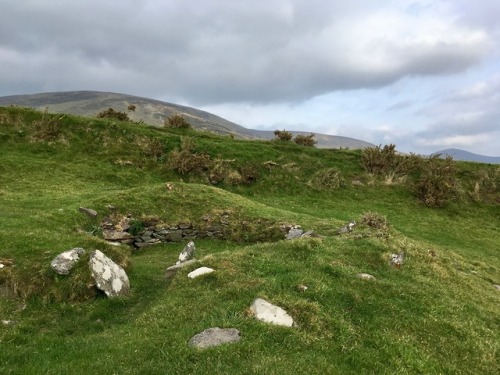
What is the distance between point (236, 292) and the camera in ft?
42.0

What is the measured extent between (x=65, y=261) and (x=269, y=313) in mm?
7860

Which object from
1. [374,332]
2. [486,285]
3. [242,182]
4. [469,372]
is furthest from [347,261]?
[242,182]

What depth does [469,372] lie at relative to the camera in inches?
414

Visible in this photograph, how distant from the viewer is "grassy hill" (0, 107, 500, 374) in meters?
10.1

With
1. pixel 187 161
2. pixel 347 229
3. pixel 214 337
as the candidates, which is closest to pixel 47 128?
pixel 187 161

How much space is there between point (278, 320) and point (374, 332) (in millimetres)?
2682

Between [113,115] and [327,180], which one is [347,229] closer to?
[327,180]

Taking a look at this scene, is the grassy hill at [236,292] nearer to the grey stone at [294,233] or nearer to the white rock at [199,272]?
the white rock at [199,272]

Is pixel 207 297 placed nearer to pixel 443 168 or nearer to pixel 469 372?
pixel 469 372

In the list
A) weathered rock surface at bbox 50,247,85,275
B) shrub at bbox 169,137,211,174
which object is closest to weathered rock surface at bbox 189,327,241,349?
weathered rock surface at bbox 50,247,85,275

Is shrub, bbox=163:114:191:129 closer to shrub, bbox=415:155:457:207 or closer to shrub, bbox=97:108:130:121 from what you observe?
shrub, bbox=97:108:130:121

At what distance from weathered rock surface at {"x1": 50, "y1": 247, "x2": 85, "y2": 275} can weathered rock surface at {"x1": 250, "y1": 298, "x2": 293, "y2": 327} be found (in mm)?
7069

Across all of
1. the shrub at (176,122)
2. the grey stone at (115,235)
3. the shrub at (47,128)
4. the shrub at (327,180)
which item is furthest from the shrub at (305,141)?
the grey stone at (115,235)

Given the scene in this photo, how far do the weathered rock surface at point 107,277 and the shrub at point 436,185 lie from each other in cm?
3217
